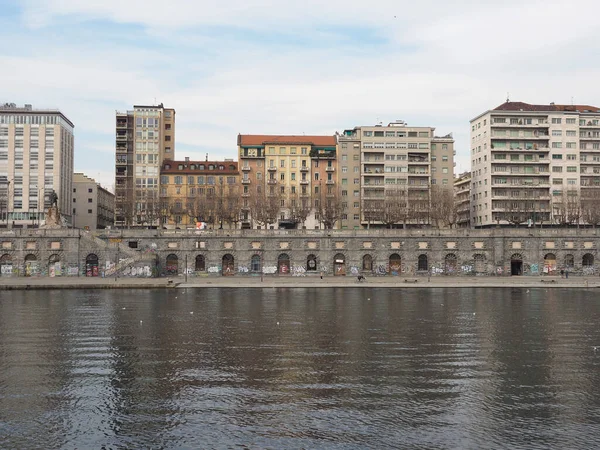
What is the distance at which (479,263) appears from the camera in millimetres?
111000

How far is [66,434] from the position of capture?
23.1 m

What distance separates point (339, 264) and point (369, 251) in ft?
19.3

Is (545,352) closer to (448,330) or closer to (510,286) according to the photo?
(448,330)

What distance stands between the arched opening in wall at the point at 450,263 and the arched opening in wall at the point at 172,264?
48.2m

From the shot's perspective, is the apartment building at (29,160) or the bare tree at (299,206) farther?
the apartment building at (29,160)

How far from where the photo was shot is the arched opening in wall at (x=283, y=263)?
110500 millimetres

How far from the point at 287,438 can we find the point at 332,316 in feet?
108

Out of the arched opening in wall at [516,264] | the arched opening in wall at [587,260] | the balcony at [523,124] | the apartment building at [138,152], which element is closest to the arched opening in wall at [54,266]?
the apartment building at [138,152]

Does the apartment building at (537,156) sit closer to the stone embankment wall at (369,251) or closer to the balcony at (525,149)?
the balcony at (525,149)

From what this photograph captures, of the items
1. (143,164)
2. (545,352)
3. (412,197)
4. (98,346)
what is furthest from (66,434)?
(143,164)

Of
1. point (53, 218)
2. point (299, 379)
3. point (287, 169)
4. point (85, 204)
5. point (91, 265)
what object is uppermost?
point (287, 169)

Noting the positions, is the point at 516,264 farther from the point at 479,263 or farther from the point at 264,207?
the point at 264,207

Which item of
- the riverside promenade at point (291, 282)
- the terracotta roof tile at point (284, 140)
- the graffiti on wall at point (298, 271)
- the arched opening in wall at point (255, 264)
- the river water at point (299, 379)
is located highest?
the terracotta roof tile at point (284, 140)

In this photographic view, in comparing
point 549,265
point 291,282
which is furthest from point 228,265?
point 549,265
